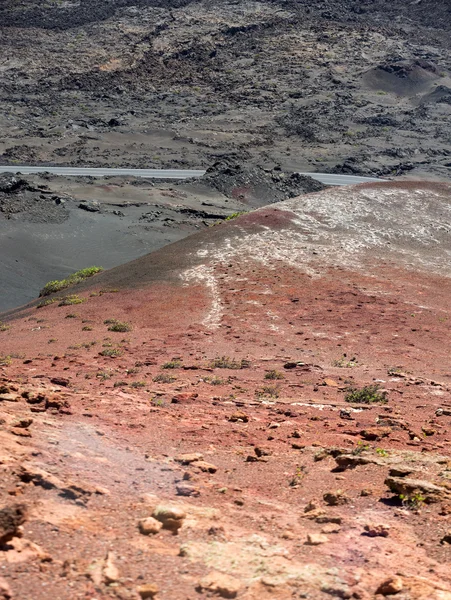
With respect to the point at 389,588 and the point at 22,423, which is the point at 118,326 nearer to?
the point at 22,423

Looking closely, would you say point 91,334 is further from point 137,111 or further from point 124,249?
point 137,111

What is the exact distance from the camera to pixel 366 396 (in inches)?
592

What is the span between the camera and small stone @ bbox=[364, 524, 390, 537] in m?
8.27

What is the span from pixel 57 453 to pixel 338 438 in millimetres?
4664

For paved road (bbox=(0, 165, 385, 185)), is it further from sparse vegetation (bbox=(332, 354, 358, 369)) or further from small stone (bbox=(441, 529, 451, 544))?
small stone (bbox=(441, 529, 451, 544))

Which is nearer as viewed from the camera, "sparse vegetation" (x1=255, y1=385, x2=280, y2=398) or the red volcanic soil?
the red volcanic soil

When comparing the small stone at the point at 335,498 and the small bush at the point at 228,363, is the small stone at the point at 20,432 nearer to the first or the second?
the small stone at the point at 335,498

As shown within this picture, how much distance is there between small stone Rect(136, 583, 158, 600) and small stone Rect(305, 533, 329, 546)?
6.33ft

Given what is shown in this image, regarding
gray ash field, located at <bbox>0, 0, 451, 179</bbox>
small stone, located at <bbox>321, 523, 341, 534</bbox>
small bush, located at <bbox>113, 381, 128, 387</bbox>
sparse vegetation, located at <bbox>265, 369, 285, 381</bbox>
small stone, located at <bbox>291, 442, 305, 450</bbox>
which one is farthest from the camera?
gray ash field, located at <bbox>0, 0, 451, 179</bbox>

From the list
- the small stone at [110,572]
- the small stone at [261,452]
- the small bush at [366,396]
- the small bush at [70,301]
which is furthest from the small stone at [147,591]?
the small bush at [70,301]

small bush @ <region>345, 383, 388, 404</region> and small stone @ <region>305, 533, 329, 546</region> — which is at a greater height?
small stone @ <region>305, 533, 329, 546</region>

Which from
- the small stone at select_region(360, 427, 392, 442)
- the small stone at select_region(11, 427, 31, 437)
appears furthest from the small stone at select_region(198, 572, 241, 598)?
the small stone at select_region(360, 427, 392, 442)

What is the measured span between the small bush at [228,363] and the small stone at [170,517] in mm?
9146

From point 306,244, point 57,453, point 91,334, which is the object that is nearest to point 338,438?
point 57,453
